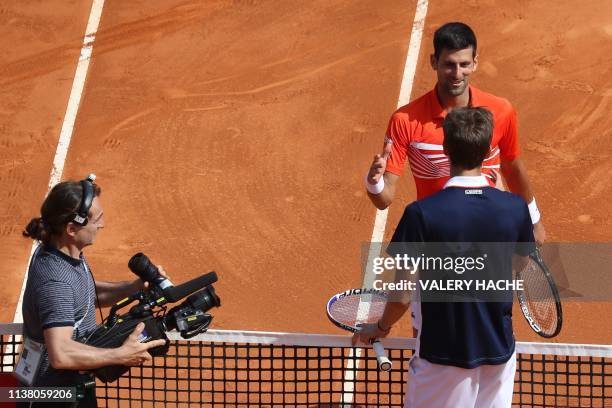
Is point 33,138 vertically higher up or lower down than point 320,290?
higher up

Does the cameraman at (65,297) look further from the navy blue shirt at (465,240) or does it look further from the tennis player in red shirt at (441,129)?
the tennis player in red shirt at (441,129)

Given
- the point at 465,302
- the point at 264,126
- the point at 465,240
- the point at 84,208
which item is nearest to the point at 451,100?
the point at 465,240

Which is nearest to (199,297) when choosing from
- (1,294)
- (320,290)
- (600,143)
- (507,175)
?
(507,175)

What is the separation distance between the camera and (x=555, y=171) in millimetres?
11000

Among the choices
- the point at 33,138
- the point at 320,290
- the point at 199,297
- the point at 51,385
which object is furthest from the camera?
the point at 33,138

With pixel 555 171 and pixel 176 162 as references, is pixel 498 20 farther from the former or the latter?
pixel 176 162

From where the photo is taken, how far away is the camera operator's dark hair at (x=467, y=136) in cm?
485

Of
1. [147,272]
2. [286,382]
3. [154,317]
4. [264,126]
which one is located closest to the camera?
[154,317]

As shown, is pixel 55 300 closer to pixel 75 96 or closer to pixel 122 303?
pixel 122 303

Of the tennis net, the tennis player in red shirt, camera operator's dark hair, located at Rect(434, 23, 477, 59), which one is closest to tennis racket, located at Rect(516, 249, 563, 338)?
the tennis player in red shirt

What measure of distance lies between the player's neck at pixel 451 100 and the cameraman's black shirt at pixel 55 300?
252 cm

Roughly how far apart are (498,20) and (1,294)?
285 inches

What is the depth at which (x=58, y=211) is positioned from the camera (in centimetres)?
506

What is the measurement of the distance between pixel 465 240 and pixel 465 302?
305mm
